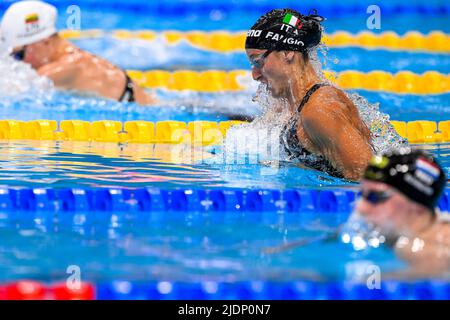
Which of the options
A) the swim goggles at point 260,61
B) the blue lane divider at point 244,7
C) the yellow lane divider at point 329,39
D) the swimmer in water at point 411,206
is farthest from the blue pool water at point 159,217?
the blue lane divider at point 244,7

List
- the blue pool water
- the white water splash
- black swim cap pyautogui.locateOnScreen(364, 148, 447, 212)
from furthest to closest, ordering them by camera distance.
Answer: the white water splash
the blue pool water
black swim cap pyautogui.locateOnScreen(364, 148, 447, 212)

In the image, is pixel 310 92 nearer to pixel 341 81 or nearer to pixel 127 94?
pixel 127 94

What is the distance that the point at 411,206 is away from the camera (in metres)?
Result: 2.67

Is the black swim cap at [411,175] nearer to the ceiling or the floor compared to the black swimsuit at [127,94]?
nearer to the floor

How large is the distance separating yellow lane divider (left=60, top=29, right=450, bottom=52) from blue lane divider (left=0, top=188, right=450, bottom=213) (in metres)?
5.30

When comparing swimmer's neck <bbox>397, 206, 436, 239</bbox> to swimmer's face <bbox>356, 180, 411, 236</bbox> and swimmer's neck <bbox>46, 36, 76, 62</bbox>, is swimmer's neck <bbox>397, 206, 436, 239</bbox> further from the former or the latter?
swimmer's neck <bbox>46, 36, 76, 62</bbox>

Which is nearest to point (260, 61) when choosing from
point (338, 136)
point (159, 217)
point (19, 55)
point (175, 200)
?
point (338, 136)

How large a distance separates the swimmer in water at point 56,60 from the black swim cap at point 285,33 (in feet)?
8.41

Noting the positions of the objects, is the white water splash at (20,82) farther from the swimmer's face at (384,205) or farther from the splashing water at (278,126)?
the swimmer's face at (384,205)

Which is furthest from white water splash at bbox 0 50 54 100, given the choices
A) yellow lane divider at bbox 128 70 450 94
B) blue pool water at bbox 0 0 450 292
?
yellow lane divider at bbox 128 70 450 94

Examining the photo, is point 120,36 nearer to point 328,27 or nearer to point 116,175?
point 328,27

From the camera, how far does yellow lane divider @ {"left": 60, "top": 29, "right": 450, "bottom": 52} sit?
9.14 metres

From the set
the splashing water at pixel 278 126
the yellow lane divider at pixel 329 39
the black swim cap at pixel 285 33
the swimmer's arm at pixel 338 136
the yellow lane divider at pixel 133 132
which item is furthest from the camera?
the yellow lane divider at pixel 329 39

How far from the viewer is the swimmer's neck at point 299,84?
401 cm
